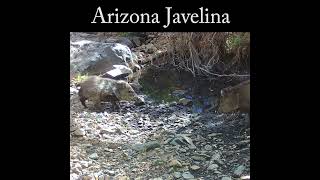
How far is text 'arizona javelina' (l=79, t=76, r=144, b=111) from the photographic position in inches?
142

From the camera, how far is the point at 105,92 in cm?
365

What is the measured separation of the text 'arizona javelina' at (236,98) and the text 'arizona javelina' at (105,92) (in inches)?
28.0

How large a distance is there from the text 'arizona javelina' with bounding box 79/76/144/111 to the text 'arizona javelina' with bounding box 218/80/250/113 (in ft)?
2.34

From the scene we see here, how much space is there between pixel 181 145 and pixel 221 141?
295 mm

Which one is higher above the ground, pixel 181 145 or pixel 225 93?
pixel 225 93

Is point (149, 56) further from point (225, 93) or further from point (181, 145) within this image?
point (181, 145)

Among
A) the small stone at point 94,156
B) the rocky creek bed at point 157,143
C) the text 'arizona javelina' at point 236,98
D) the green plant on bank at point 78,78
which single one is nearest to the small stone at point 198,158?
the rocky creek bed at point 157,143

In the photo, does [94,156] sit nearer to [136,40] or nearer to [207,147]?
[207,147]

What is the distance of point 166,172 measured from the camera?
2.83 metres

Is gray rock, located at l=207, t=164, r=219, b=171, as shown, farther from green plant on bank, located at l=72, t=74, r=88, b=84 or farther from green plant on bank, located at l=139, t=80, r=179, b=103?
green plant on bank, located at l=72, t=74, r=88, b=84

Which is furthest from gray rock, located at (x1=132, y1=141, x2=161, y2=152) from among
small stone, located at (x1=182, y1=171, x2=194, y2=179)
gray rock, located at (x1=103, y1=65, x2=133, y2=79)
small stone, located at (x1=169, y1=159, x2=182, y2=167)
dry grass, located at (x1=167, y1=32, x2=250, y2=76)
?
gray rock, located at (x1=103, y1=65, x2=133, y2=79)
